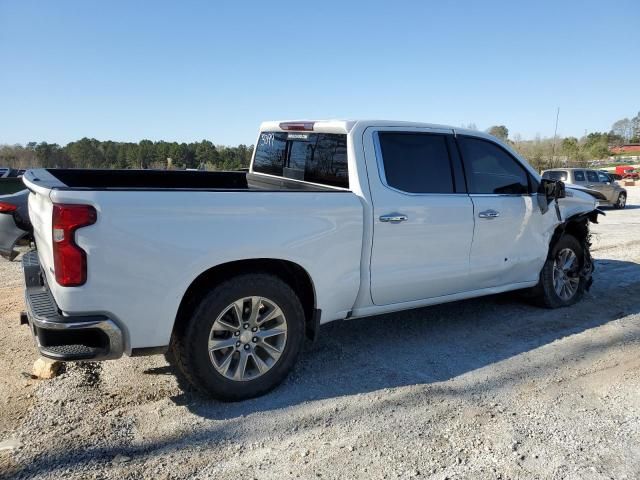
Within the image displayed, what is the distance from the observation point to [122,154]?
996 inches

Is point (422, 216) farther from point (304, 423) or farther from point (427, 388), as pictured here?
point (304, 423)

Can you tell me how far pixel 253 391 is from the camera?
3488 millimetres

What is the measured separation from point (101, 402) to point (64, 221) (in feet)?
4.35

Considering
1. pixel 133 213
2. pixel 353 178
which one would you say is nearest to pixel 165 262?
pixel 133 213

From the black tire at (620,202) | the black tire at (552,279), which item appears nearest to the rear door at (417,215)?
the black tire at (552,279)

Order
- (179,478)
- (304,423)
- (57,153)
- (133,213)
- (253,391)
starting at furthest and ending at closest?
(57,153), (253,391), (304,423), (133,213), (179,478)

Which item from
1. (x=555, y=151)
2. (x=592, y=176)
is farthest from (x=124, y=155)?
(x=555, y=151)

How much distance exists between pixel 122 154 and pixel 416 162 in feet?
78.0

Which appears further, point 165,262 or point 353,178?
point 353,178

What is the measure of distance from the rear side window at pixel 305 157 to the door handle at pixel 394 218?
386 mm

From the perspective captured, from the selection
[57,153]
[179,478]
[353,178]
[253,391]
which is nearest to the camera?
[179,478]

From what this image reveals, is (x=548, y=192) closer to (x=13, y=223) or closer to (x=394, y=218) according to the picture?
(x=394, y=218)

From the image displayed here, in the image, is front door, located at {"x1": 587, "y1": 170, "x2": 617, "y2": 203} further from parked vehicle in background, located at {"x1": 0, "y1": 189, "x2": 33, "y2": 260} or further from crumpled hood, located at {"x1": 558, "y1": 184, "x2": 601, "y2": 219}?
parked vehicle in background, located at {"x1": 0, "y1": 189, "x2": 33, "y2": 260}

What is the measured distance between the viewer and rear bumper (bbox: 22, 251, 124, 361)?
2.85 m
